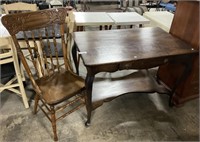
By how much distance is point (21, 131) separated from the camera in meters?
1.62

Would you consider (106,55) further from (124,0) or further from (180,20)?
(124,0)

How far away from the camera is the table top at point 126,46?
1282 mm

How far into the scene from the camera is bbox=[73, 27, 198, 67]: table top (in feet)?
4.21

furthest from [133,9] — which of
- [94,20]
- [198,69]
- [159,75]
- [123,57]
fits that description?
[123,57]

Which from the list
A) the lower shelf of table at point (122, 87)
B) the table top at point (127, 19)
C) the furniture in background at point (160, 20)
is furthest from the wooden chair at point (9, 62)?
the furniture in background at point (160, 20)

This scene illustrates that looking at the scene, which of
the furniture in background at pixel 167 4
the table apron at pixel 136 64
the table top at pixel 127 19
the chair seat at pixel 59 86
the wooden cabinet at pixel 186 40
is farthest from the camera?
the furniture in background at pixel 167 4

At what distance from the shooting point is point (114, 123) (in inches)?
68.2

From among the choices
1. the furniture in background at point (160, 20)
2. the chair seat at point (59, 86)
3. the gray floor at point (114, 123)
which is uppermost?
the furniture in background at point (160, 20)

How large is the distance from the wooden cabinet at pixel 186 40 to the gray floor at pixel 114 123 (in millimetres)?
172

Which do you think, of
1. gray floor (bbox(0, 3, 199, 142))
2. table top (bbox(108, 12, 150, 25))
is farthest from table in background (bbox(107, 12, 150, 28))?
gray floor (bbox(0, 3, 199, 142))

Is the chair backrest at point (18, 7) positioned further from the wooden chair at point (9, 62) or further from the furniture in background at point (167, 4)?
the furniture in background at point (167, 4)

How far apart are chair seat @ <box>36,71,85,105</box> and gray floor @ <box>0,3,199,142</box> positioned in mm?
410

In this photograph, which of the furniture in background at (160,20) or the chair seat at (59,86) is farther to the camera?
the furniture in background at (160,20)

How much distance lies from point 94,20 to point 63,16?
2.91 ft
